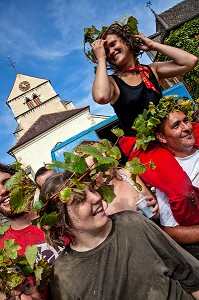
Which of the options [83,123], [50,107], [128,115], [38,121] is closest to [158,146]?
[128,115]

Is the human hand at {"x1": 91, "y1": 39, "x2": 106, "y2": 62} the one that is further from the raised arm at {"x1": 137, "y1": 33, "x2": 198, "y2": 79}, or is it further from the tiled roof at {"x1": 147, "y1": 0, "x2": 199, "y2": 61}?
the tiled roof at {"x1": 147, "y1": 0, "x2": 199, "y2": 61}

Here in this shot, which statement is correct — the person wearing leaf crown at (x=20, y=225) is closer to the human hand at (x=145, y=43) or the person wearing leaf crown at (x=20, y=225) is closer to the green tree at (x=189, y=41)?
the human hand at (x=145, y=43)

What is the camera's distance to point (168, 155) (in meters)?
2.32

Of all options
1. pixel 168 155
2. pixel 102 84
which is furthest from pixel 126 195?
pixel 102 84

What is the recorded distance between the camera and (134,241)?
1.72 m

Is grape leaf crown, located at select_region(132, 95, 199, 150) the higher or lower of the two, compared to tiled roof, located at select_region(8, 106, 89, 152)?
lower

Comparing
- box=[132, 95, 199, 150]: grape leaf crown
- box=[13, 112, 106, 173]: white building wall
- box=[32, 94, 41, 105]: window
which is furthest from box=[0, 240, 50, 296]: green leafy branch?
box=[32, 94, 41, 105]: window

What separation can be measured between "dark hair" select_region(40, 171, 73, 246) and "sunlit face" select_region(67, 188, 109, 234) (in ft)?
0.15

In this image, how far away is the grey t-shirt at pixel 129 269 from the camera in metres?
1.59

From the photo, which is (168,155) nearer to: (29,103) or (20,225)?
(20,225)

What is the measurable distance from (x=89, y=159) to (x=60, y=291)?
84 centimetres

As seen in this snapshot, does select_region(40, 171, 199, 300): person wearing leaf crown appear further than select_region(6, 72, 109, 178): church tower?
No

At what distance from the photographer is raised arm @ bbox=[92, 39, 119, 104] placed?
2.38 meters

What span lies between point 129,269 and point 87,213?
0.43 metres
